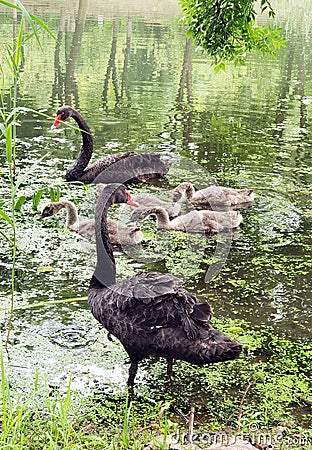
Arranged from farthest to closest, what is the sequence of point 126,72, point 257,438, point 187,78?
point 126,72, point 187,78, point 257,438

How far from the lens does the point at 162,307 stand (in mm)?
4109

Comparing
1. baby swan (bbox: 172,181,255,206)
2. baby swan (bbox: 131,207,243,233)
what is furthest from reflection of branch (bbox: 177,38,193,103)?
baby swan (bbox: 131,207,243,233)

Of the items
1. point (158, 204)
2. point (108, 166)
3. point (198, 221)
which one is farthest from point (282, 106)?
point (198, 221)

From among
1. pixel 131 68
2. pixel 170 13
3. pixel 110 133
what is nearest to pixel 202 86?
pixel 131 68

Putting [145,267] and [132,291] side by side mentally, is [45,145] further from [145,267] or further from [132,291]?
[132,291]

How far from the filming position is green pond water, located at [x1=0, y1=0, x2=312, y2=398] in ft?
16.0

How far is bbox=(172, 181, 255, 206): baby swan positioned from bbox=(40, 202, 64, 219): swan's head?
4.83ft

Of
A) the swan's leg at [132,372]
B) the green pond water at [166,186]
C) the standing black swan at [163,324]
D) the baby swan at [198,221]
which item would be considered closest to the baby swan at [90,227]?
the green pond water at [166,186]

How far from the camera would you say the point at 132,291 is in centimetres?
419

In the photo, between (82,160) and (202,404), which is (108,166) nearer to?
(82,160)

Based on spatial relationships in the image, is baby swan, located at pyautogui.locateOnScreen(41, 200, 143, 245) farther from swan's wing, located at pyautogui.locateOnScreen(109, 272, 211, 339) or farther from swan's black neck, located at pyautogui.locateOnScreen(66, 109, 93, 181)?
swan's wing, located at pyautogui.locateOnScreen(109, 272, 211, 339)

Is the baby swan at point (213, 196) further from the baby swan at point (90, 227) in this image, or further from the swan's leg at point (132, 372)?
the swan's leg at point (132, 372)

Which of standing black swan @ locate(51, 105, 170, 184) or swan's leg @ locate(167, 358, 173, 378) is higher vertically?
standing black swan @ locate(51, 105, 170, 184)

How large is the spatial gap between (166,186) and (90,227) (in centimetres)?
220
